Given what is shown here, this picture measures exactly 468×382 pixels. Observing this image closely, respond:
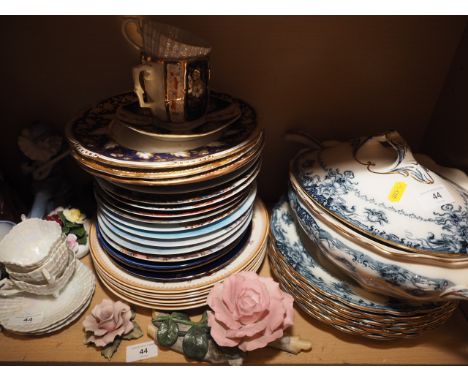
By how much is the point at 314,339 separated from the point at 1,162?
879 millimetres

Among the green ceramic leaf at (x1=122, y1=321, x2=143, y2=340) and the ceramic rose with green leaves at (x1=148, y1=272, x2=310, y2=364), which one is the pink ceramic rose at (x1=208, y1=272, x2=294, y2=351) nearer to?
the ceramic rose with green leaves at (x1=148, y1=272, x2=310, y2=364)

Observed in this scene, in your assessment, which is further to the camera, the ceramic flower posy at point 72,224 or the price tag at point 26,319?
the ceramic flower posy at point 72,224

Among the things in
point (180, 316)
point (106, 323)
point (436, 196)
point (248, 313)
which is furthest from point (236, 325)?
point (436, 196)

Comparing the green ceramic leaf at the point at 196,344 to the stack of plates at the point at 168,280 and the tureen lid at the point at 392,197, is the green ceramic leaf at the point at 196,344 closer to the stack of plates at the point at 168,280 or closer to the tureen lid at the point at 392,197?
the stack of plates at the point at 168,280

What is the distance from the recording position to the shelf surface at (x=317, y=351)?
0.61 metres

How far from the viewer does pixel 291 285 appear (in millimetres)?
664

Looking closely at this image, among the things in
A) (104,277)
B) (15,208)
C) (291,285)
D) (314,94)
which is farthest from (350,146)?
(15,208)

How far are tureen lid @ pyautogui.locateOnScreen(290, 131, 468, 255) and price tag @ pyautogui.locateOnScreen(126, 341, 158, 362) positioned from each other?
0.41 meters

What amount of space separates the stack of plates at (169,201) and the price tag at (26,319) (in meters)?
0.13

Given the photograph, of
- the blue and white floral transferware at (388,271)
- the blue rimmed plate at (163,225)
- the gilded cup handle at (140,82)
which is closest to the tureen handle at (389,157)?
the blue and white floral transferware at (388,271)

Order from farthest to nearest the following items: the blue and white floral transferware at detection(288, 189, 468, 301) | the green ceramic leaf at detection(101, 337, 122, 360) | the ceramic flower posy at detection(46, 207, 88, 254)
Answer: the ceramic flower posy at detection(46, 207, 88, 254), the green ceramic leaf at detection(101, 337, 122, 360), the blue and white floral transferware at detection(288, 189, 468, 301)

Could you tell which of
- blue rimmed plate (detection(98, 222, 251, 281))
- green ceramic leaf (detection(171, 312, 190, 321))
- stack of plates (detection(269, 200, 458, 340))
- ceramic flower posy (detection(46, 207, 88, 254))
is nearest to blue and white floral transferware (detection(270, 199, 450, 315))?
stack of plates (detection(269, 200, 458, 340))

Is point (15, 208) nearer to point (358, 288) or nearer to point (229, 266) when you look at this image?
point (229, 266)

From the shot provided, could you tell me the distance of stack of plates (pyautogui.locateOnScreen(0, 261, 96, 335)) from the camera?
0.63 meters
